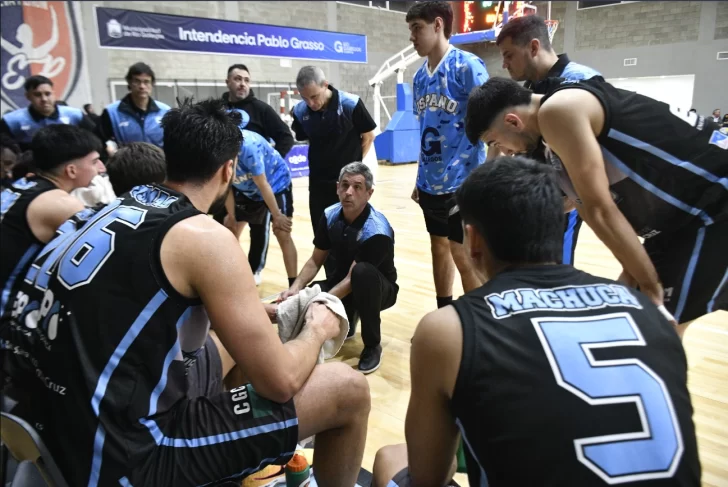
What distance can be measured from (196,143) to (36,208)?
104 centimetres

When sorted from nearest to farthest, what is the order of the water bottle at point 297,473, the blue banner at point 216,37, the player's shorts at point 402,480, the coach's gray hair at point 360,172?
1. the player's shorts at point 402,480
2. the water bottle at point 297,473
3. the coach's gray hair at point 360,172
4. the blue banner at point 216,37

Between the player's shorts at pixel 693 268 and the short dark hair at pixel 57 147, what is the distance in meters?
2.33

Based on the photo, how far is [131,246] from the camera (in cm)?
117

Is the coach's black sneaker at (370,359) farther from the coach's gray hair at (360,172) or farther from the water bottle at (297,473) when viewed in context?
the water bottle at (297,473)

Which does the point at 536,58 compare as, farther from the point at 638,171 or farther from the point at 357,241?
the point at 357,241

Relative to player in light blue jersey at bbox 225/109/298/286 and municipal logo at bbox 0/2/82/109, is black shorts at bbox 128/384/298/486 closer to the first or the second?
player in light blue jersey at bbox 225/109/298/286

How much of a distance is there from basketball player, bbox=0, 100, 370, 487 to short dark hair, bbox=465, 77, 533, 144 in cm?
100

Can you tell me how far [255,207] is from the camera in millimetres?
3842

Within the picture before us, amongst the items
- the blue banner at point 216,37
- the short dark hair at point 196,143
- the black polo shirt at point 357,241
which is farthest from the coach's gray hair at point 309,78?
the blue banner at point 216,37

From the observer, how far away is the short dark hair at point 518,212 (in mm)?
976

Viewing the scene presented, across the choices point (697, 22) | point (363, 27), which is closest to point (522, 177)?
point (697, 22)

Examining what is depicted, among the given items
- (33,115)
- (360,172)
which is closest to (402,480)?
(360,172)

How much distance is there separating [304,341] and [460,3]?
1077 cm

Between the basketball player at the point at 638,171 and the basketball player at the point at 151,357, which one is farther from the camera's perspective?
the basketball player at the point at 638,171
